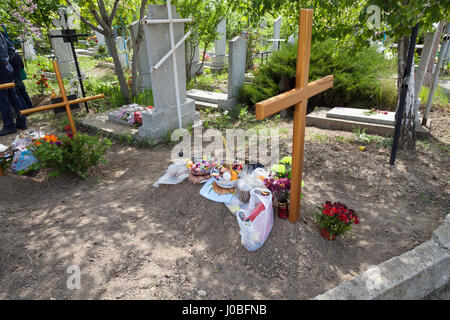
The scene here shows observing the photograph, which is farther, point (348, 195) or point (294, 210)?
point (348, 195)

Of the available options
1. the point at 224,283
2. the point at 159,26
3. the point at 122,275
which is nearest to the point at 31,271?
the point at 122,275

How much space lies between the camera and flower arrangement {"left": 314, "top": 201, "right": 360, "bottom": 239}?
2455mm

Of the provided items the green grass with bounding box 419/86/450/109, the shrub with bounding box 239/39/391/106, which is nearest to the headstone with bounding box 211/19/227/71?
the shrub with bounding box 239/39/391/106

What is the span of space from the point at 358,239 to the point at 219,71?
9084mm

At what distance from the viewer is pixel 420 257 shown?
7.20ft

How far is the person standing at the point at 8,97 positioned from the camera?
5.29 metres

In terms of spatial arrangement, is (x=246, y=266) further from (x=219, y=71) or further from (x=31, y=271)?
(x=219, y=71)

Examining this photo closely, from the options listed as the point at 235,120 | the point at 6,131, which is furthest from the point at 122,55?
the point at 235,120

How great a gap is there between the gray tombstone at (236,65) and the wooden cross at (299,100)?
4.13m

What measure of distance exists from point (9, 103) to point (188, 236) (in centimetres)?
518

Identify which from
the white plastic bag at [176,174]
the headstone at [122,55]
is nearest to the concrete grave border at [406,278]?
the white plastic bag at [176,174]

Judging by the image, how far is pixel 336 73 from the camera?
6086mm

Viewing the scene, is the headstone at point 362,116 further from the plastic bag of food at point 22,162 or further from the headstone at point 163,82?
the plastic bag of food at point 22,162

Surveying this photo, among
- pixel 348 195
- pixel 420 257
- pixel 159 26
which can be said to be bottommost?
pixel 348 195
